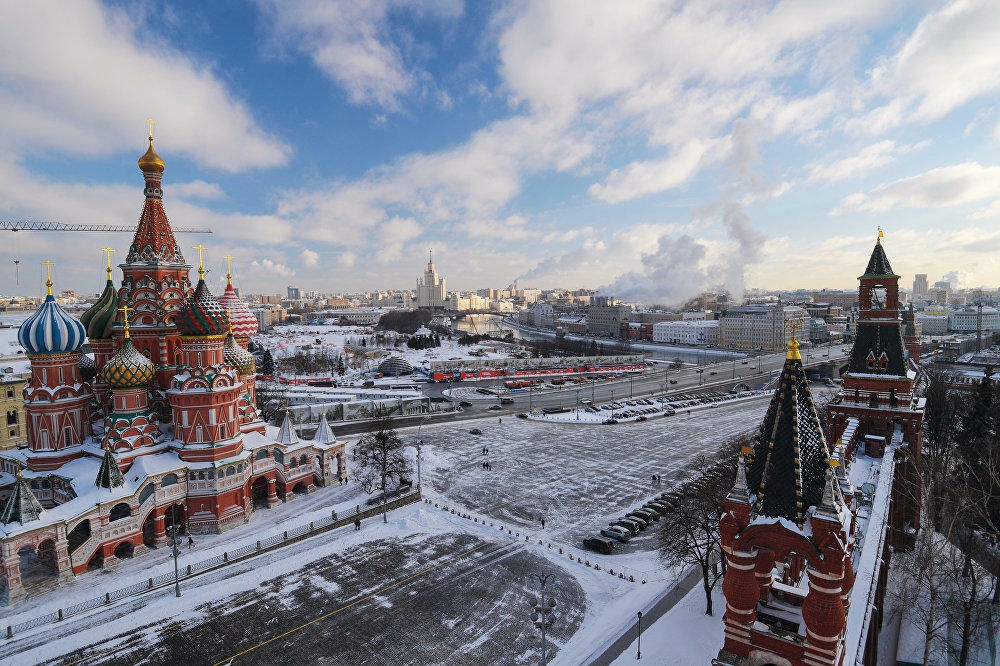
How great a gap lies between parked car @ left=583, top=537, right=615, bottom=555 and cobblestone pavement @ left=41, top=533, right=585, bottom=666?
2762 millimetres

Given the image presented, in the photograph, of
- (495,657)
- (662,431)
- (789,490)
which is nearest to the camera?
(789,490)

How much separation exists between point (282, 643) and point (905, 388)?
28.6m

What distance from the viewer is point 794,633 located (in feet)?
32.5

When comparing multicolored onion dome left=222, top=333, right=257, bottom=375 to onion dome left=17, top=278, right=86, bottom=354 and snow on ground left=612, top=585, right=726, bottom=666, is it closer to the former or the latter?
onion dome left=17, top=278, right=86, bottom=354

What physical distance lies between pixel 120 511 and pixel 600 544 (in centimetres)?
2250

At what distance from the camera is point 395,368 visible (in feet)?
262

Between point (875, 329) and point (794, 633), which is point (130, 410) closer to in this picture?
point (794, 633)

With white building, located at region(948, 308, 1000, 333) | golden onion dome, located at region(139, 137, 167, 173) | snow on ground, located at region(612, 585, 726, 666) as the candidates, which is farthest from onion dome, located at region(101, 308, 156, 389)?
white building, located at region(948, 308, 1000, 333)

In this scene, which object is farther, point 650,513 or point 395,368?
point 395,368

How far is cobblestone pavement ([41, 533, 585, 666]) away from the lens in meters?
16.8

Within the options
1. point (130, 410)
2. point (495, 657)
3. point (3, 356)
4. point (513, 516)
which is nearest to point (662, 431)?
point (513, 516)

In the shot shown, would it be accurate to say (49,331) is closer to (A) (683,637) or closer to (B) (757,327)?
(A) (683,637)

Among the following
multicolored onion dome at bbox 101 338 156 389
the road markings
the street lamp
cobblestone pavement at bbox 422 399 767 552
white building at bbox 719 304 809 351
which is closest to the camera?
the street lamp

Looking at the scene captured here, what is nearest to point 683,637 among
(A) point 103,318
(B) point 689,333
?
(A) point 103,318
